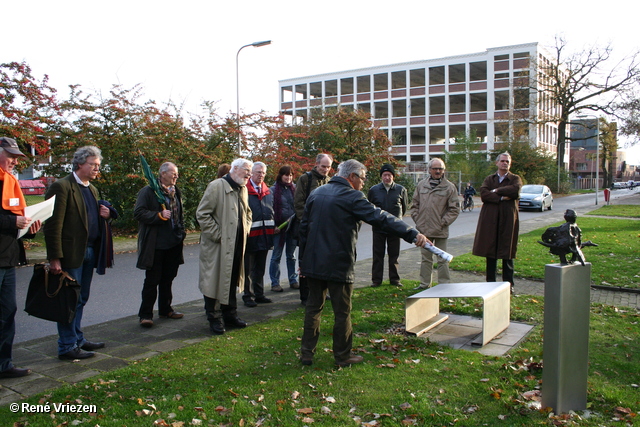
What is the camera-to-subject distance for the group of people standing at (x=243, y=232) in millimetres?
4562

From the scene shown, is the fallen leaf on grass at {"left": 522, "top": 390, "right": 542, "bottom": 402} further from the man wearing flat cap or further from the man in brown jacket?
the man wearing flat cap

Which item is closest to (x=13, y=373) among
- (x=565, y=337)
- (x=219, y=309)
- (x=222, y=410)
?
(x=222, y=410)

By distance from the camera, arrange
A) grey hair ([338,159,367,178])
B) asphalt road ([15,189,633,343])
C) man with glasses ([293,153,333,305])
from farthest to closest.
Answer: man with glasses ([293,153,333,305]) < asphalt road ([15,189,633,343]) < grey hair ([338,159,367,178])

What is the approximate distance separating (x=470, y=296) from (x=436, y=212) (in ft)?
9.44

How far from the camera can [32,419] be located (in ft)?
11.8

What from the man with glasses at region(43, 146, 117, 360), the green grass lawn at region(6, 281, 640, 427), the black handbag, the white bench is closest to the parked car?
the white bench

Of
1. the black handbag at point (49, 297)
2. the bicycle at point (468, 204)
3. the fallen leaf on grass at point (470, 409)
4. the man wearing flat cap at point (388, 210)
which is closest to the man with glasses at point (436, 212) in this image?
the man wearing flat cap at point (388, 210)

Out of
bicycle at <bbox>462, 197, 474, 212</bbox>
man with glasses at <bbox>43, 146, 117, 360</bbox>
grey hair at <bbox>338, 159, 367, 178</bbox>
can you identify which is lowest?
bicycle at <bbox>462, 197, 474, 212</bbox>

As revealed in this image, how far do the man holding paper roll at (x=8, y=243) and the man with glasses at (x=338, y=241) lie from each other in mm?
2470

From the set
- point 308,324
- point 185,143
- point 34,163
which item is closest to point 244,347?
point 308,324

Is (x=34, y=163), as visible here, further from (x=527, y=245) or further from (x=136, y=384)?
(x=527, y=245)

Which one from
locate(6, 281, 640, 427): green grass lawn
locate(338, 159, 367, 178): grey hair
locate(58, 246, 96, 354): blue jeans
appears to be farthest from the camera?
locate(58, 246, 96, 354): blue jeans

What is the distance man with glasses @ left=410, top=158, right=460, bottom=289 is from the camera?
305 inches

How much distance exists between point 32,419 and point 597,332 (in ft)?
18.1
